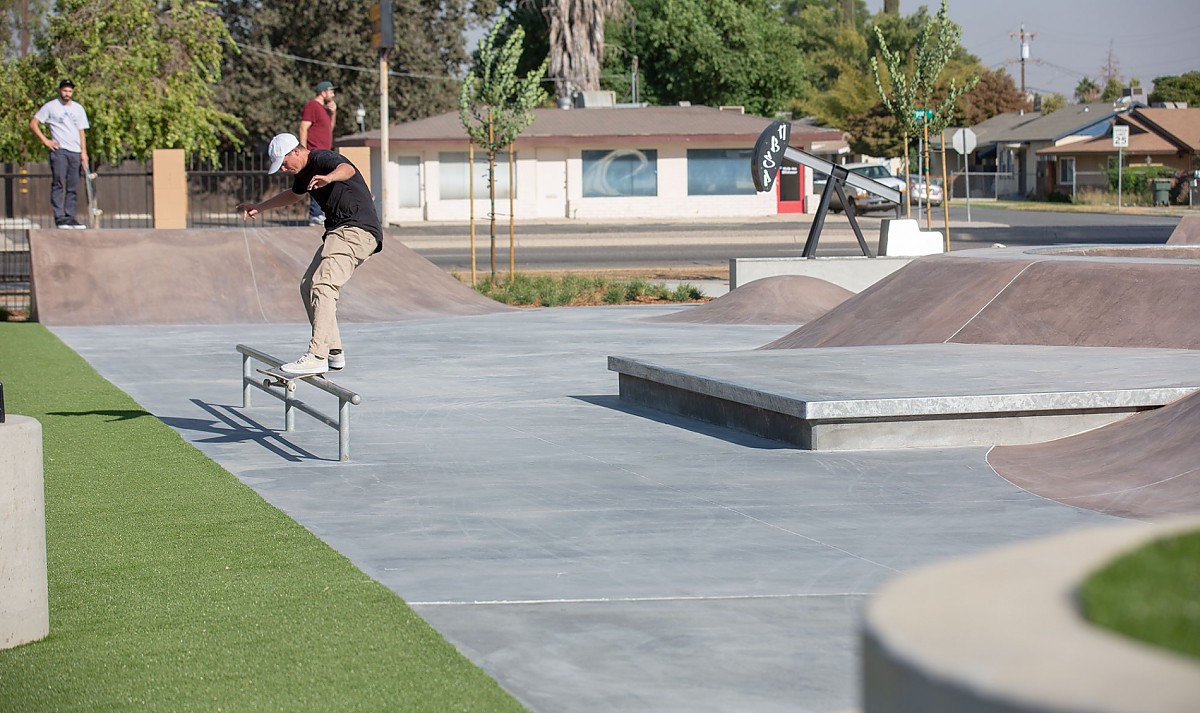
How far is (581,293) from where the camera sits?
23078 mm

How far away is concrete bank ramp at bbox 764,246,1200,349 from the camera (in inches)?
465

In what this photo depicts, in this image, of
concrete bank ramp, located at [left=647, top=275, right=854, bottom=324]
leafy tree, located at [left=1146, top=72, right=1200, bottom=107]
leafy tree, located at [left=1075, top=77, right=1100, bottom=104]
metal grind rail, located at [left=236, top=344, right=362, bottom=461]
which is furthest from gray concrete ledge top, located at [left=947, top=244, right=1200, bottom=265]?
leafy tree, located at [left=1075, top=77, right=1100, bottom=104]

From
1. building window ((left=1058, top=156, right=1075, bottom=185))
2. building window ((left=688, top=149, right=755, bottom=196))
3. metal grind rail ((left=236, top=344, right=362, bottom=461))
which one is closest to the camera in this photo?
metal grind rail ((left=236, top=344, right=362, bottom=461))

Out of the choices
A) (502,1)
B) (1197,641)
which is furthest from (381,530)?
(502,1)

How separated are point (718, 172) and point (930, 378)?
44.7 meters

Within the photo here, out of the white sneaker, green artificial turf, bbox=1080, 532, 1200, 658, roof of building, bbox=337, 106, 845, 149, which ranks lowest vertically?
the white sneaker

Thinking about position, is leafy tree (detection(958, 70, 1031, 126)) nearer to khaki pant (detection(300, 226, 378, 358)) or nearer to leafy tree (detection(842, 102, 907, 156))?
leafy tree (detection(842, 102, 907, 156))

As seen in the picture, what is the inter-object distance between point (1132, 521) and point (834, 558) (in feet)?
5.35

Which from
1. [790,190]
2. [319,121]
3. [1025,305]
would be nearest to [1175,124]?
[790,190]

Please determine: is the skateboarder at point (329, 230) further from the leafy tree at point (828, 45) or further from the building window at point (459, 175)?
the leafy tree at point (828, 45)

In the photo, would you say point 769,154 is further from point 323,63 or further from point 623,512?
point 323,63

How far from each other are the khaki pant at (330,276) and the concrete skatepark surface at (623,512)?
0.74 metres

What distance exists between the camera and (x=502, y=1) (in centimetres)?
6981

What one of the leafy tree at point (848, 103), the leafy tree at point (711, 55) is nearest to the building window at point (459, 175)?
the leafy tree at point (711, 55)
